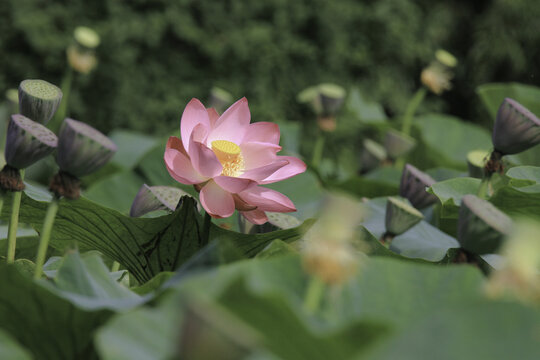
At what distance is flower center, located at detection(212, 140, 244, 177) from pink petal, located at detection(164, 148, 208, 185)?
0.04 m

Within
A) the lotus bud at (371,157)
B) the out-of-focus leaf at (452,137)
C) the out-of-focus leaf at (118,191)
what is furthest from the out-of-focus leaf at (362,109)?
the out-of-focus leaf at (118,191)

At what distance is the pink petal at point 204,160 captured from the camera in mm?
471

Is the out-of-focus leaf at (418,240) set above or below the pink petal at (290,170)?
below

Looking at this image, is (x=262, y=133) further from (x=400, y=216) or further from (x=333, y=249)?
(x=333, y=249)

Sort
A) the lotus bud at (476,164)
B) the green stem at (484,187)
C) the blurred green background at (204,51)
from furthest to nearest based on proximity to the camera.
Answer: the blurred green background at (204,51) < the lotus bud at (476,164) < the green stem at (484,187)

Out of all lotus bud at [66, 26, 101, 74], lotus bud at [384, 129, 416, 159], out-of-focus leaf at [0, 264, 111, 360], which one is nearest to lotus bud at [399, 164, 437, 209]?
out-of-focus leaf at [0, 264, 111, 360]

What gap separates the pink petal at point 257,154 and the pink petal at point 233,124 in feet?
0.04

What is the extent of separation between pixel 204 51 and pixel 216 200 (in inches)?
76.5

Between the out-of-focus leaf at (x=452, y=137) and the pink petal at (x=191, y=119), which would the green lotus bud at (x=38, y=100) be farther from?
the out-of-focus leaf at (x=452, y=137)

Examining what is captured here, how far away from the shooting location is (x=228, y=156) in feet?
1.73

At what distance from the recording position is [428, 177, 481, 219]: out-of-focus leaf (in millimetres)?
576

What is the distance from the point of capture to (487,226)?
1.18 ft

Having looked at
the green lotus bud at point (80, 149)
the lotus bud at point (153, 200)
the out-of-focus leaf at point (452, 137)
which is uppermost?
the green lotus bud at point (80, 149)

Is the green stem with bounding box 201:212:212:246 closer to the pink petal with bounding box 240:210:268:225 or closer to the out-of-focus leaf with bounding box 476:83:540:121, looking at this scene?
the pink petal with bounding box 240:210:268:225
